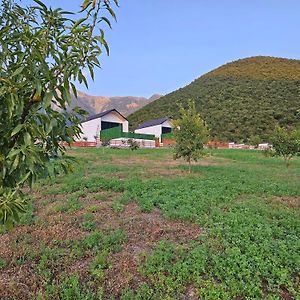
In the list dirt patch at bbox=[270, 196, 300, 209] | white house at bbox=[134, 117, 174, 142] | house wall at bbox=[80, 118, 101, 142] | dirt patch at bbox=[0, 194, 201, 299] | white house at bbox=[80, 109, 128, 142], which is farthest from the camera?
white house at bbox=[134, 117, 174, 142]

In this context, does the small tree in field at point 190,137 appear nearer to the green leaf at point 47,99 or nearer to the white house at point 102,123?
the green leaf at point 47,99

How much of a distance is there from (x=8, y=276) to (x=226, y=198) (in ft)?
18.3

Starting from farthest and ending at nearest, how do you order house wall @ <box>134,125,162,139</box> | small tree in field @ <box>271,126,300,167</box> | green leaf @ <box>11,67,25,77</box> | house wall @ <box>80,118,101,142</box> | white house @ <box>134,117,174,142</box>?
1. white house @ <box>134,117,174,142</box>
2. house wall @ <box>134,125,162,139</box>
3. house wall @ <box>80,118,101,142</box>
4. small tree in field @ <box>271,126,300,167</box>
5. green leaf @ <box>11,67,25,77</box>

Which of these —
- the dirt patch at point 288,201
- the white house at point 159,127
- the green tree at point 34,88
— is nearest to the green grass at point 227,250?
the dirt patch at point 288,201

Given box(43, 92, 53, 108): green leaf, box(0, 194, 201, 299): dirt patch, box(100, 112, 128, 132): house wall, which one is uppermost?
box(100, 112, 128, 132): house wall

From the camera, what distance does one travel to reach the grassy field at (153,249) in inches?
157

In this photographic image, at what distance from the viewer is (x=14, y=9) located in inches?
73.0

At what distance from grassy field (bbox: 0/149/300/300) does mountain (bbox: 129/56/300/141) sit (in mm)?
37841

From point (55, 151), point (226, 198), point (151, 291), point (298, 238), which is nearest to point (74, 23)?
point (55, 151)

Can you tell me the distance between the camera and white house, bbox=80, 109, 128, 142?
4166 centimetres

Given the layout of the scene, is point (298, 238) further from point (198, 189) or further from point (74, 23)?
point (74, 23)

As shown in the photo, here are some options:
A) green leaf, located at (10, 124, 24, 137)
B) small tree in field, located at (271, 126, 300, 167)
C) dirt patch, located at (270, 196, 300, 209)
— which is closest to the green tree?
green leaf, located at (10, 124, 24, 137)

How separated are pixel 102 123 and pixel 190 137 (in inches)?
1142

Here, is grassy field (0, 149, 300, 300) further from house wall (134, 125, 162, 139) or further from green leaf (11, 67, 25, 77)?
house wall (134, 125, 162, 139)
